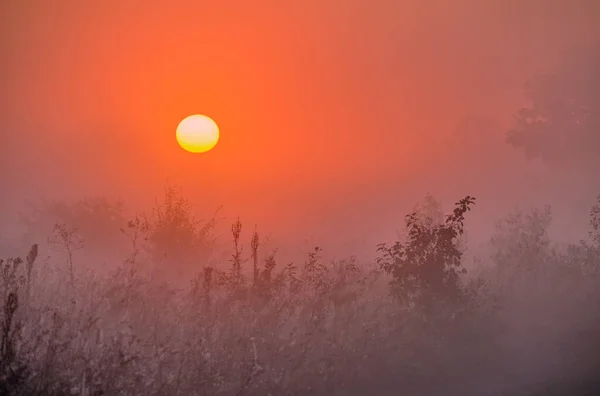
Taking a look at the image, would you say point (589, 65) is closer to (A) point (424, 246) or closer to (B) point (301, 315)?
(A) point (424, 246)

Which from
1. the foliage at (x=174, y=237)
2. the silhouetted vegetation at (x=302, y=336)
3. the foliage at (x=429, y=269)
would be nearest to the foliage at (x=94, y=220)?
the foliage at (x=174, y=237)

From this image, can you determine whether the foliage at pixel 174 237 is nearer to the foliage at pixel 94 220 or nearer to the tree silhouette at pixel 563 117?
the foliage at pixel 94 220

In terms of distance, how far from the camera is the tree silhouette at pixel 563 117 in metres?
45.6

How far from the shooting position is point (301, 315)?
13.1m

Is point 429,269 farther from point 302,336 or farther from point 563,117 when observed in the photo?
point 563,117

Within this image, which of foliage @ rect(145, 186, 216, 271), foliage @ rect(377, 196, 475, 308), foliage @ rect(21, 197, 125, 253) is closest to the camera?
foliage @ rect(377, 196, 475, 308)

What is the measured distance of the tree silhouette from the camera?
45594 mm

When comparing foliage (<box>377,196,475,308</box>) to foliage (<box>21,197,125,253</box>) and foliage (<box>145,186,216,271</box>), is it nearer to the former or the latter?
foliage (<box>145,186,216,271</box>)

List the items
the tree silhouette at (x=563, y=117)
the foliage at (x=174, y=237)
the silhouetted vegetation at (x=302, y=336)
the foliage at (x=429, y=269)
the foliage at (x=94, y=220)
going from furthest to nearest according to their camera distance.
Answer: the tree silhouette at (x=563, y=117)
the foliage at (x=94, y=220)
the foliage at (x=174, y=237)
the foliage at (x=429, y=269)
the silhouetted vegetation at (x=302, y=336)

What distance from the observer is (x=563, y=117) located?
150ft

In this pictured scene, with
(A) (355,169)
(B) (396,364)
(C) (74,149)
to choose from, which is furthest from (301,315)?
(C) (74,149)

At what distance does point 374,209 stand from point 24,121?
185302mm

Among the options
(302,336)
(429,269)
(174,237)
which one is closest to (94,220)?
(174,237)

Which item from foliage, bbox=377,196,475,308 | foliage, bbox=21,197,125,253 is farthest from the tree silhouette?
foliage, bbox=21,197,125,253
